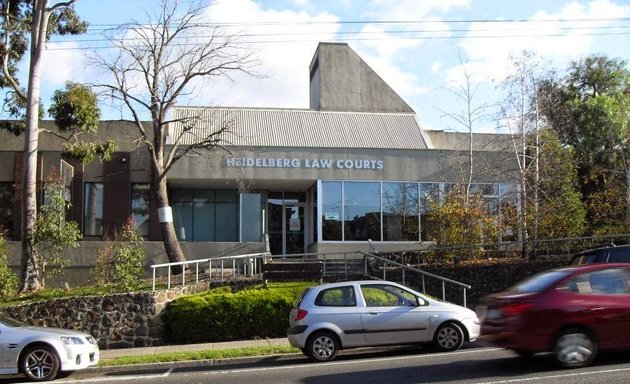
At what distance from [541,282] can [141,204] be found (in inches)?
816

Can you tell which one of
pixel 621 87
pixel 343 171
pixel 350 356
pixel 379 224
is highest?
pixel 621 87

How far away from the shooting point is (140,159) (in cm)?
2711

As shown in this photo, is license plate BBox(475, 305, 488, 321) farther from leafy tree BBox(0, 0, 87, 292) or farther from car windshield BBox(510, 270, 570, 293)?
leafy tree BBox(0, 0, 87, 292)

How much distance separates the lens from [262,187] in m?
29.2

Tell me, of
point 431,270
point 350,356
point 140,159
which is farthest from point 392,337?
point 140,159

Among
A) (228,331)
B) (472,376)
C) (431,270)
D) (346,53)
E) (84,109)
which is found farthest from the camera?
(346,53)

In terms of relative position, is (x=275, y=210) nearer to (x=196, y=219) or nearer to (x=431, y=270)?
(x=196, y=219)

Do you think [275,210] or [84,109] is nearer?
[84,109]

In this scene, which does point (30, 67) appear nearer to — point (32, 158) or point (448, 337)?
A: point (32, 158)

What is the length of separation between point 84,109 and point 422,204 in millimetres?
13810

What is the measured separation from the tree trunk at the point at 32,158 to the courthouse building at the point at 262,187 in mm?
4673

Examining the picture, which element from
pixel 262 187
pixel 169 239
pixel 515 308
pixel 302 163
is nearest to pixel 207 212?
pixel 262 187

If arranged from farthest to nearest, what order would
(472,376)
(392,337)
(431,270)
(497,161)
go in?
(497,161)
(431,270)
(392,337)
(472,376)

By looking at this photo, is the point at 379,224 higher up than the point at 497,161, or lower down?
lower down
